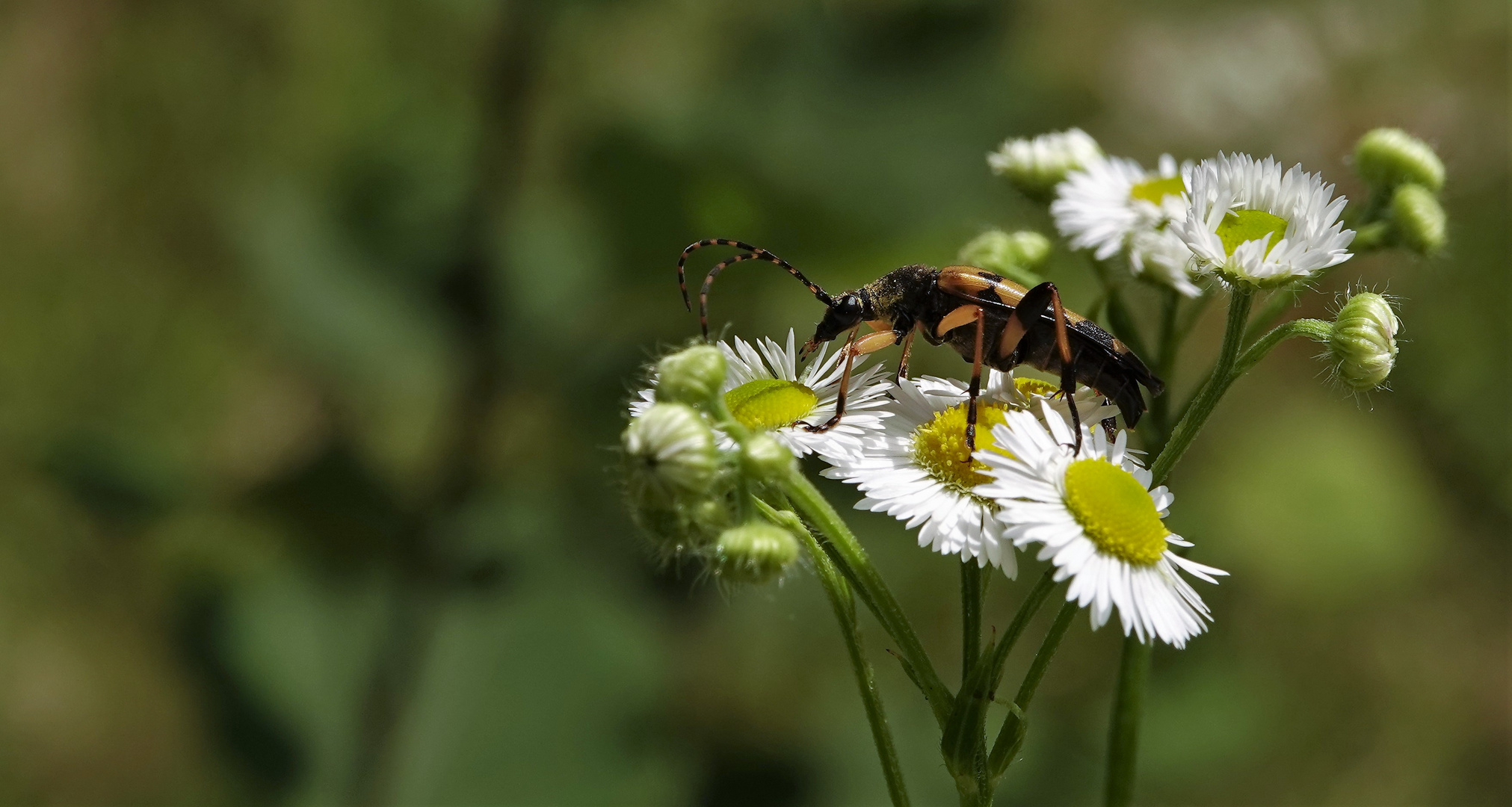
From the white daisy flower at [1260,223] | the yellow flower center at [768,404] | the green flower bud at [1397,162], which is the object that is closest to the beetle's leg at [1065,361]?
the white daisy flower at [1260,223]

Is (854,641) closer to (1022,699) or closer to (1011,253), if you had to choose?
(1022,699)

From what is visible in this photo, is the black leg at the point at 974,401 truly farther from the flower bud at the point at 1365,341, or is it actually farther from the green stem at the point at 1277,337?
the flower bud at the point at 1365,341

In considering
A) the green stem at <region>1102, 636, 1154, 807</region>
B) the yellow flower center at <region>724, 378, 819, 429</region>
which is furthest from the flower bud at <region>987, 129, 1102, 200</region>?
the green stem at <region>1102, 636, 1154, 807</region>

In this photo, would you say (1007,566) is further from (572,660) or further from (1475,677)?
(1475,677)

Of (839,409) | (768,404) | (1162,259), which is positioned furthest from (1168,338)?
(768,404)

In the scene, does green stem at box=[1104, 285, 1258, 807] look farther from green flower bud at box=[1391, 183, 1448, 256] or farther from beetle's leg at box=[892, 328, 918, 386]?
green flower bud at box=[1391, 183, 1448, 256]
